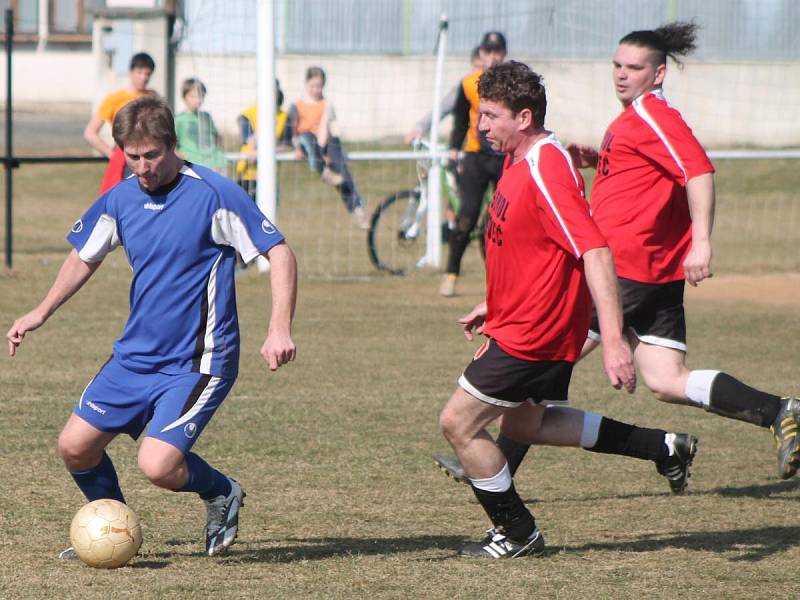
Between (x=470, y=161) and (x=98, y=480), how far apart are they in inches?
298

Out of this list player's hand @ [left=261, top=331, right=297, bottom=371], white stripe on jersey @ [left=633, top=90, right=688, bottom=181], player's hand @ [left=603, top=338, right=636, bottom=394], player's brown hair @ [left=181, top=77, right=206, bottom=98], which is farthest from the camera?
player's brown hair @ [left=181, top=77, right=206, bottom=98]

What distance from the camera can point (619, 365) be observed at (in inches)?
184

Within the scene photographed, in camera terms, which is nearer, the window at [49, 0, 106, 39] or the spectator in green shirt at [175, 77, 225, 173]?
the spectator in green shirt at [175, 77, 225, 173]

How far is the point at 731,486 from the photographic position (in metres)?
6.54

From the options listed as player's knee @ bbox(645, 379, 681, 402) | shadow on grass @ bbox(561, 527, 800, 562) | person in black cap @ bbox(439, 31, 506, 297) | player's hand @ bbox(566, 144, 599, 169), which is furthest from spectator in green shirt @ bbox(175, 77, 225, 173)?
shadow on grass @ bbox(561, 527, 800, 562)

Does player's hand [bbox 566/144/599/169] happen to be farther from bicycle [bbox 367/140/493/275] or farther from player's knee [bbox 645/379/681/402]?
bicycle [bbox 367/140/493/275]

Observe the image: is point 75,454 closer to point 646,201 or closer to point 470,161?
point 646,201

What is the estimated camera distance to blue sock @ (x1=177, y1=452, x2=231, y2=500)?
16.5 ft

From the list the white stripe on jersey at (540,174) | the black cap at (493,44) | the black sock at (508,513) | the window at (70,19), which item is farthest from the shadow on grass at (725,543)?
the window at (70,19)

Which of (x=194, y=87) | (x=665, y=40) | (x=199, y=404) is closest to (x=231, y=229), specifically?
(x=199, y=404)

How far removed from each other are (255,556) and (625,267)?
6.48 feet

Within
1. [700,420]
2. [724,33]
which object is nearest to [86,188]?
[724,33]

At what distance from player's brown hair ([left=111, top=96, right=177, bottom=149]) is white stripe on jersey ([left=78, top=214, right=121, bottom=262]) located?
1.25 feet

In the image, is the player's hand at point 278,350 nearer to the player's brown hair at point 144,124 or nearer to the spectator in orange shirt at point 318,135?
the player's brown hair at point 144,124
